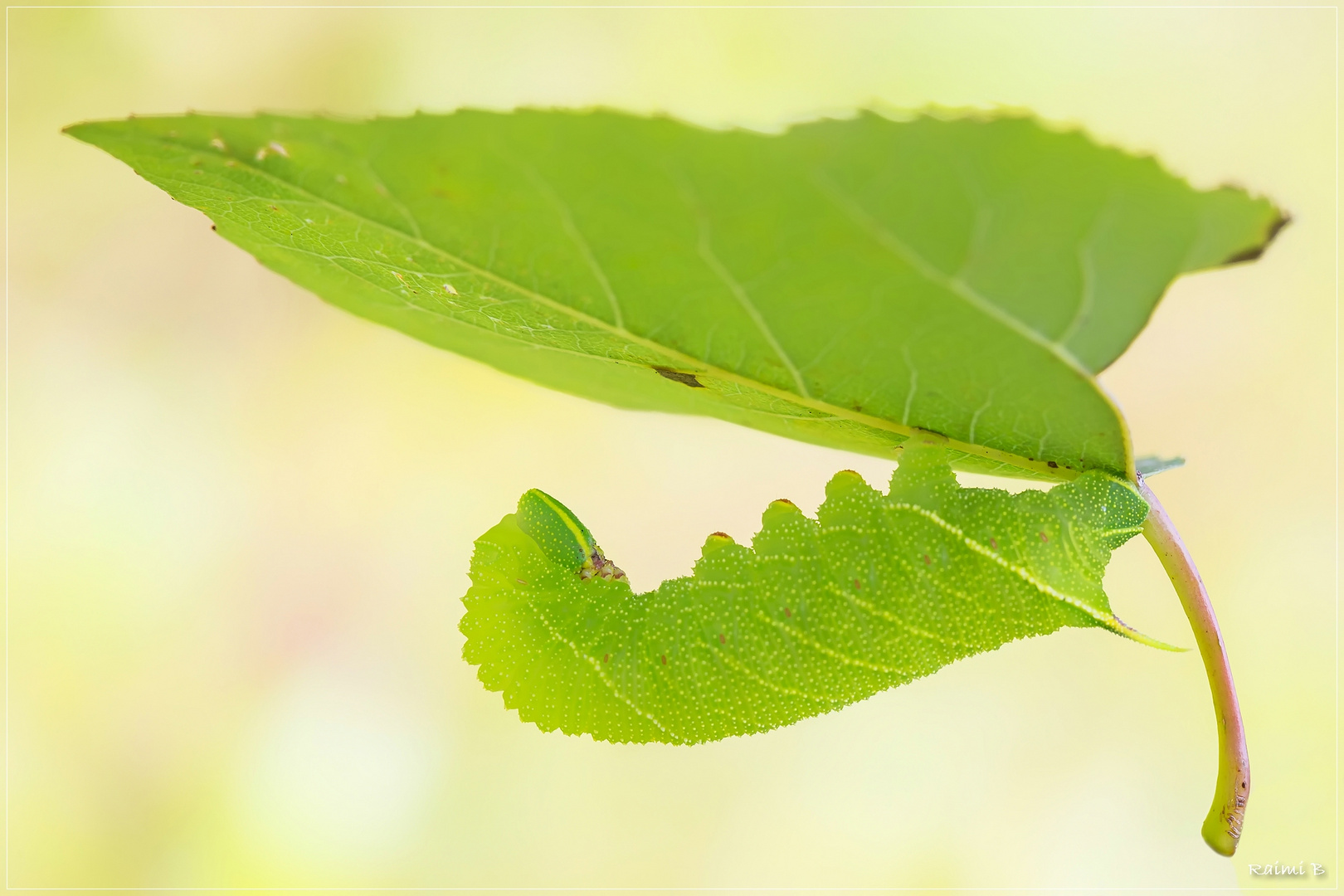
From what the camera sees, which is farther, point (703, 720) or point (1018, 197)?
point (703, 720)

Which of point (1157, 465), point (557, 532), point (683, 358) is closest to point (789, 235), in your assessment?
point (683, 358)

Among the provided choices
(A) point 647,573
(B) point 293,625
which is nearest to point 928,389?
(A) point 647,573

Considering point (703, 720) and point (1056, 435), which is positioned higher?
point (1056, 435)

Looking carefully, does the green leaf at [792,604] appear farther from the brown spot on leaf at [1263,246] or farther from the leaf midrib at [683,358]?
the brown spot on leaf at [1263,246]

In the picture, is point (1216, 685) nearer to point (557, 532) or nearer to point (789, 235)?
point (789, 235)

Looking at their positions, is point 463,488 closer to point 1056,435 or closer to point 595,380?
point 595,380

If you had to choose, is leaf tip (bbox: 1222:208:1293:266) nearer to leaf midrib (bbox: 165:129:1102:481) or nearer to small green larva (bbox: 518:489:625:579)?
leaf midrib (bbox: 165:129:1102:481)

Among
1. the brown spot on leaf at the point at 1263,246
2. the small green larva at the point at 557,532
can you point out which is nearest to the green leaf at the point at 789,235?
the brown spot on leaf at the point at 1263,246

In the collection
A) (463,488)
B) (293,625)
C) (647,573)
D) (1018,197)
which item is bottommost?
(293,625)
